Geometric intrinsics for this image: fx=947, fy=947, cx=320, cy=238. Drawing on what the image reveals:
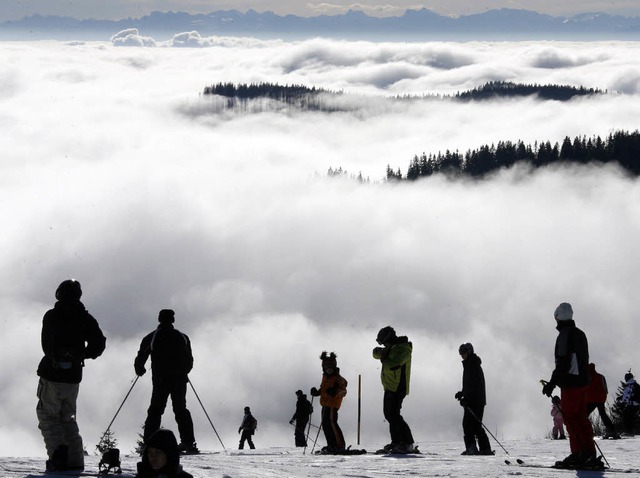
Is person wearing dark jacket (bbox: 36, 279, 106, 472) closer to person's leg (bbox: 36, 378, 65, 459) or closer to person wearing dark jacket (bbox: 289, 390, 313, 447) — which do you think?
person's leg (bbox: 36, 378, 65, 459)

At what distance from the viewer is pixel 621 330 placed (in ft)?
603

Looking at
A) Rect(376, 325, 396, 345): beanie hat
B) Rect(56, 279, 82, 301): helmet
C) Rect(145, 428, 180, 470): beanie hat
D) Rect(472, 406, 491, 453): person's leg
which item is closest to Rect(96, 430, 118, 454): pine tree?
Rect(376, 325, 396, 345): beanie hat

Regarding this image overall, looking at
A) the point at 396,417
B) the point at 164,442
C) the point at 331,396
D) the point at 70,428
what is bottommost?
the point at 396,417

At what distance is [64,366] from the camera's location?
30.2 ft

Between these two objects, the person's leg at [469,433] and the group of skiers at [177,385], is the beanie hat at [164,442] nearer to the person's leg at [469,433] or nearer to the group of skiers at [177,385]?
the group of skiers at [177,385]

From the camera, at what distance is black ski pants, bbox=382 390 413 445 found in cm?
1309

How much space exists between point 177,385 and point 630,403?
10.8 m

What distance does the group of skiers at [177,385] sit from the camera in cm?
916

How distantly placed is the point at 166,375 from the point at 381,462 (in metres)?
2.92

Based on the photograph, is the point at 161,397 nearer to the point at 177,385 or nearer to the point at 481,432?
the point at 177,385

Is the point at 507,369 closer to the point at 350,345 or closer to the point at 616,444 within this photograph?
the point at 350,345

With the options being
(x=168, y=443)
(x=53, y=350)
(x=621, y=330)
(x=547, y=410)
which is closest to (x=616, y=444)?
(x=53, y=350)

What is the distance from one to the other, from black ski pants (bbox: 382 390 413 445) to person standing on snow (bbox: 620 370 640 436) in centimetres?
740

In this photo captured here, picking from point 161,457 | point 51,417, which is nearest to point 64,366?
point 51,417
